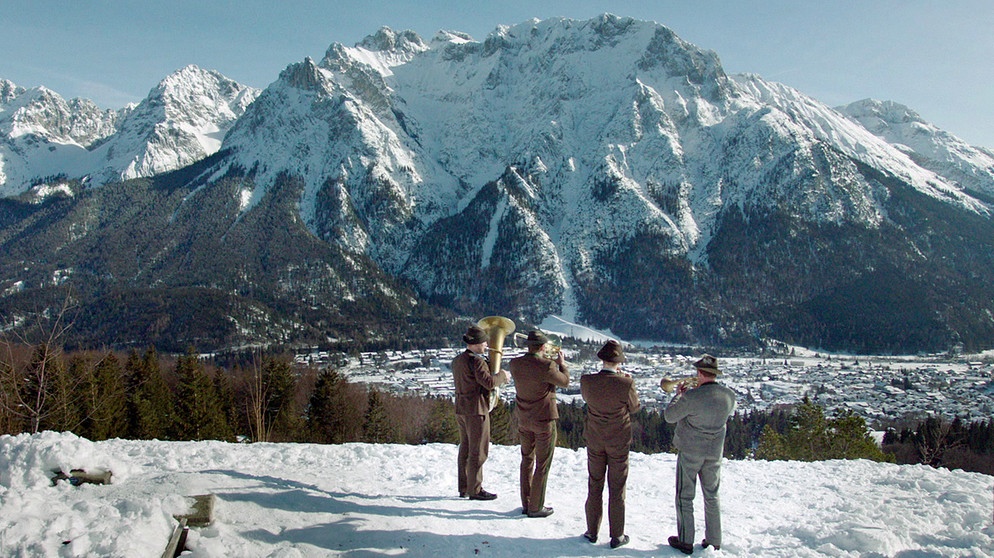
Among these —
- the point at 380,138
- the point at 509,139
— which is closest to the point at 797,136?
the point at 509,139

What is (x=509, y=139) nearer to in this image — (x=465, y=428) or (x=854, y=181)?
(x=854, y=181)

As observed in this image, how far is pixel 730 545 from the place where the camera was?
22.7 ft

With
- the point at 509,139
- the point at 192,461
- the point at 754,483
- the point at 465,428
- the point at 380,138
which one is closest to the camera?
the point at 465,428

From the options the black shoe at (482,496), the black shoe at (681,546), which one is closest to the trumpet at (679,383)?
the black shoe at (681,546)

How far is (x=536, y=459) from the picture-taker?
748 centimetres

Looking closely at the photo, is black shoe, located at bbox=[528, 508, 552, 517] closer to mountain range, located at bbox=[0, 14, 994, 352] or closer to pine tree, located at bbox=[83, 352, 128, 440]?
pine tree, located at bbox=[83, 352, 128, 440]

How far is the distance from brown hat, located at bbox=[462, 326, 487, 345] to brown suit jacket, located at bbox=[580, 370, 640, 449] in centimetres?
168

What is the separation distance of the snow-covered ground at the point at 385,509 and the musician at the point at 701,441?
315mm

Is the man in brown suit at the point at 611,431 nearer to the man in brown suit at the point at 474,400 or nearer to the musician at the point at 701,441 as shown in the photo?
the musician at the point at 701,441

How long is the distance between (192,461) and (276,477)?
2149 millimetres

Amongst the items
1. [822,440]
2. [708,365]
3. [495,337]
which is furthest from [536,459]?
[822,440]

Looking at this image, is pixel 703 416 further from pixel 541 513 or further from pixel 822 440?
pixel 822 440

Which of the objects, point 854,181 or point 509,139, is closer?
point 854,181

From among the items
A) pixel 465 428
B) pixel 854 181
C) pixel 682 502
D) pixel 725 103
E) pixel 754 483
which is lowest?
pixel 754 483
